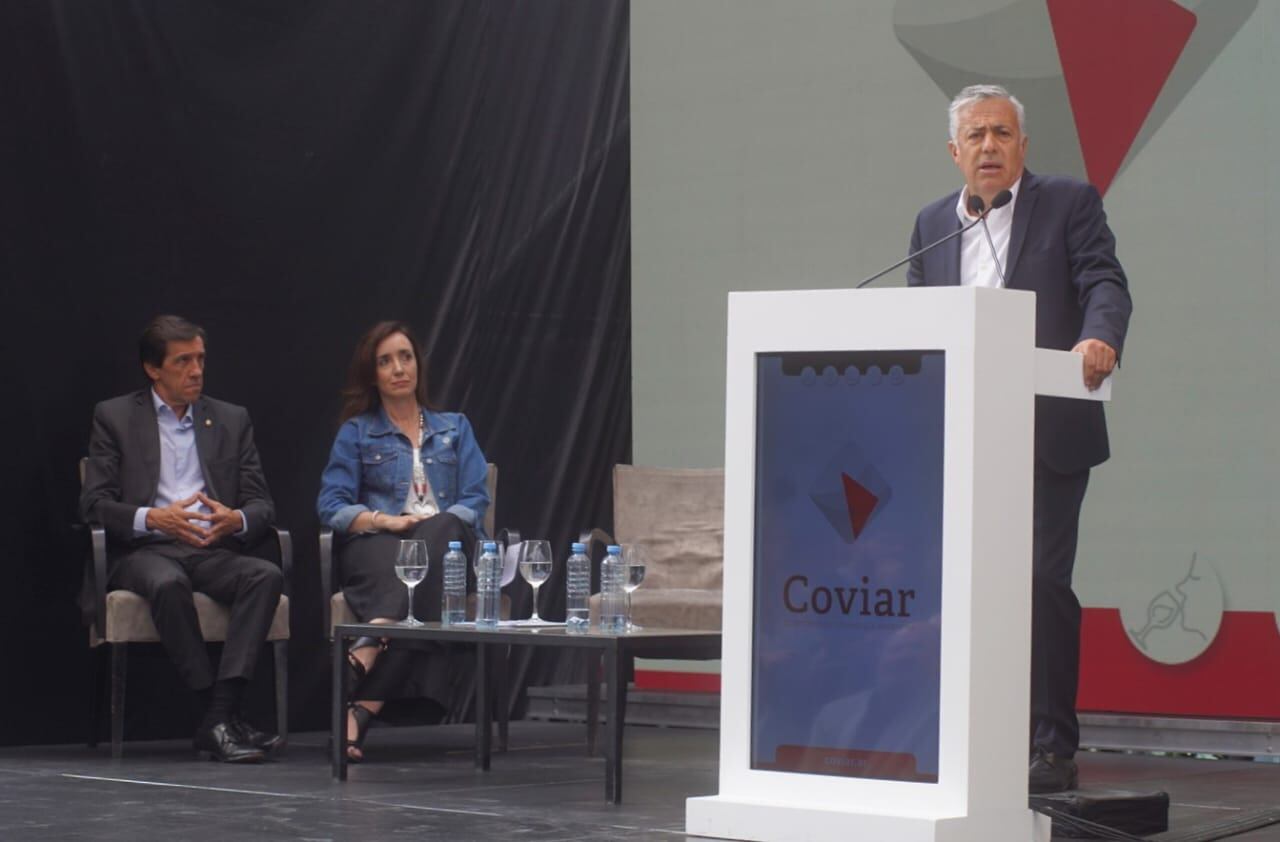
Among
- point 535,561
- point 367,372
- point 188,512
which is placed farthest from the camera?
point 367,372

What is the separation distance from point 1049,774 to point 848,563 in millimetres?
960

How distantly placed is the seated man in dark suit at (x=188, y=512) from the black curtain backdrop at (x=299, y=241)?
28 centimetres

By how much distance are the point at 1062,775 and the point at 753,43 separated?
12.9 ft

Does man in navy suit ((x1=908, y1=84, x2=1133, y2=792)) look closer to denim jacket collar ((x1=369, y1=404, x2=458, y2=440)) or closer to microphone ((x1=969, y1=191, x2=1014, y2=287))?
microphone ((x1=969, y1=191, x2=1014, y2=287))

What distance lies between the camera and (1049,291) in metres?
4.38

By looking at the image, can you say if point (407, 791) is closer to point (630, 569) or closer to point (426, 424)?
point (630, 569)

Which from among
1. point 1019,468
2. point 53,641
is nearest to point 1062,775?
point 1019,468

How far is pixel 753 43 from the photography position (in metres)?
7.50

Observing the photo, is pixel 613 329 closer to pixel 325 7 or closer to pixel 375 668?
pixel 325 7

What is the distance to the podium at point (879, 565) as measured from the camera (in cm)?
351

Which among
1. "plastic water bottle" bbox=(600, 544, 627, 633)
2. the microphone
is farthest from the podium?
"plastic water bottle" bbox=(600, 544, 627, 633)

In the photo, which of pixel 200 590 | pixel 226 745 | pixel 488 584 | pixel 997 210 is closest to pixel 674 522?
pixel 488 584

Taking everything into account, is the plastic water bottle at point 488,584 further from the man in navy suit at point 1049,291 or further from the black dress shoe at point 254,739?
the man in navy suit at point 1049,291

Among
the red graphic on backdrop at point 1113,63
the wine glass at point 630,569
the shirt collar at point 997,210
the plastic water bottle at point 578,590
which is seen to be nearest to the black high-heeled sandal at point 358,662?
the plastic water bottle at point 578,590
